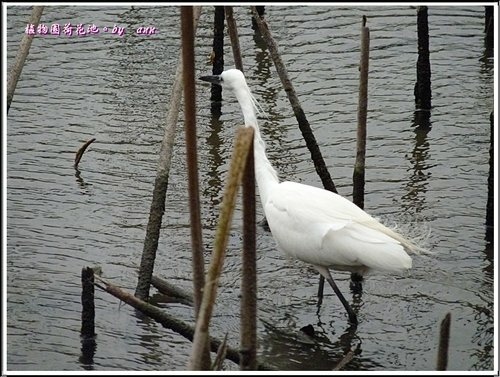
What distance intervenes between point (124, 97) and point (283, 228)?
16.8 feet

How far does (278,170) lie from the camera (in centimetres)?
1009

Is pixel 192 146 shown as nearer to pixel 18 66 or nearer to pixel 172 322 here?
pixel 172 322

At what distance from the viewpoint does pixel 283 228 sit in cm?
724

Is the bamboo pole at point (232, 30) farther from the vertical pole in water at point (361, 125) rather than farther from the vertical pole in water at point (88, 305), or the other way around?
the vertical pole in water at point (88, 305)

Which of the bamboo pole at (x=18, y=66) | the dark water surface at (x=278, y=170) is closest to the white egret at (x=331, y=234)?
the dark water surface at (x=278, y=170)

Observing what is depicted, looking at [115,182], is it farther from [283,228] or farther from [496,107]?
[496,107]

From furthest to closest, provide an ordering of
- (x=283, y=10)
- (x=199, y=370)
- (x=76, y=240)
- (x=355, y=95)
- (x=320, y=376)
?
1. (x=283, y=10)
2. (x=355, y=95)
3. (x=76, y=240)
4. (x=320, y=376)
5. (x=199, y=370)

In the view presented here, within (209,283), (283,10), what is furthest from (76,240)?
(283,10)

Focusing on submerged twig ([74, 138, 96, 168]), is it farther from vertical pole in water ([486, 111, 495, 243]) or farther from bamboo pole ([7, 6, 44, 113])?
vertical pole in water ([486, 111, 495, 243])

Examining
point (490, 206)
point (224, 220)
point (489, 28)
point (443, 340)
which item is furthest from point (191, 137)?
point (489, 28)

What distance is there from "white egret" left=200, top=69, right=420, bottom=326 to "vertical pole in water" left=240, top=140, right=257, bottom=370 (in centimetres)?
240

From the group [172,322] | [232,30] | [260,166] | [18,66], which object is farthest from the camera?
[232,30]

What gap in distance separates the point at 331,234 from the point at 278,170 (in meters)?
3.18

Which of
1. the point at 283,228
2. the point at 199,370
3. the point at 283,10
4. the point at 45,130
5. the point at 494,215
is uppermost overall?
the point at 283,10
